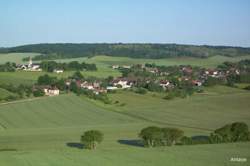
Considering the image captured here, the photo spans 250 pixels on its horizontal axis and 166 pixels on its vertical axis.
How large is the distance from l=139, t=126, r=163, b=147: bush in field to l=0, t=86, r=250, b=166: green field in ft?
5.54

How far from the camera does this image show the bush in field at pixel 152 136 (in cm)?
3741

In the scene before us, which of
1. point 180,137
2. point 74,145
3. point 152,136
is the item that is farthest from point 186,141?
point 74,145

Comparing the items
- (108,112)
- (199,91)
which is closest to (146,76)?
(199,91)

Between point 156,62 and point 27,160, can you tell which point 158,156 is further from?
point 156,62

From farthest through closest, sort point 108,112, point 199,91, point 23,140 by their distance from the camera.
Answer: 1. point 199,91
2. point 108,112
3. point 23,140

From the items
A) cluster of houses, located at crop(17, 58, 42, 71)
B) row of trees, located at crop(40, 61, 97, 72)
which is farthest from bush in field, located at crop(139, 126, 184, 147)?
cluster of houses, located at crop(17, 58, 42, 71)

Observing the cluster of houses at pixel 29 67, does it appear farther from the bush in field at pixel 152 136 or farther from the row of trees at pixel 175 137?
the bush in field at pixel 152 136

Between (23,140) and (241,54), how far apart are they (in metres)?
152

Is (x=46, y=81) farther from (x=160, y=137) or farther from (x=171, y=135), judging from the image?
(x=160, y=137)

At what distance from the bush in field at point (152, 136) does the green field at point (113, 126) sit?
1.69 m

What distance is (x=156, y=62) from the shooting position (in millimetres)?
163250

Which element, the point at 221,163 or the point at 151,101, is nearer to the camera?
the point at 221,163

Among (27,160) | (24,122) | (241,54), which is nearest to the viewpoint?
(27,160)

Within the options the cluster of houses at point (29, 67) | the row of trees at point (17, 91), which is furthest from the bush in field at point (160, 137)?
the cluster of houses at point (29, 67)
